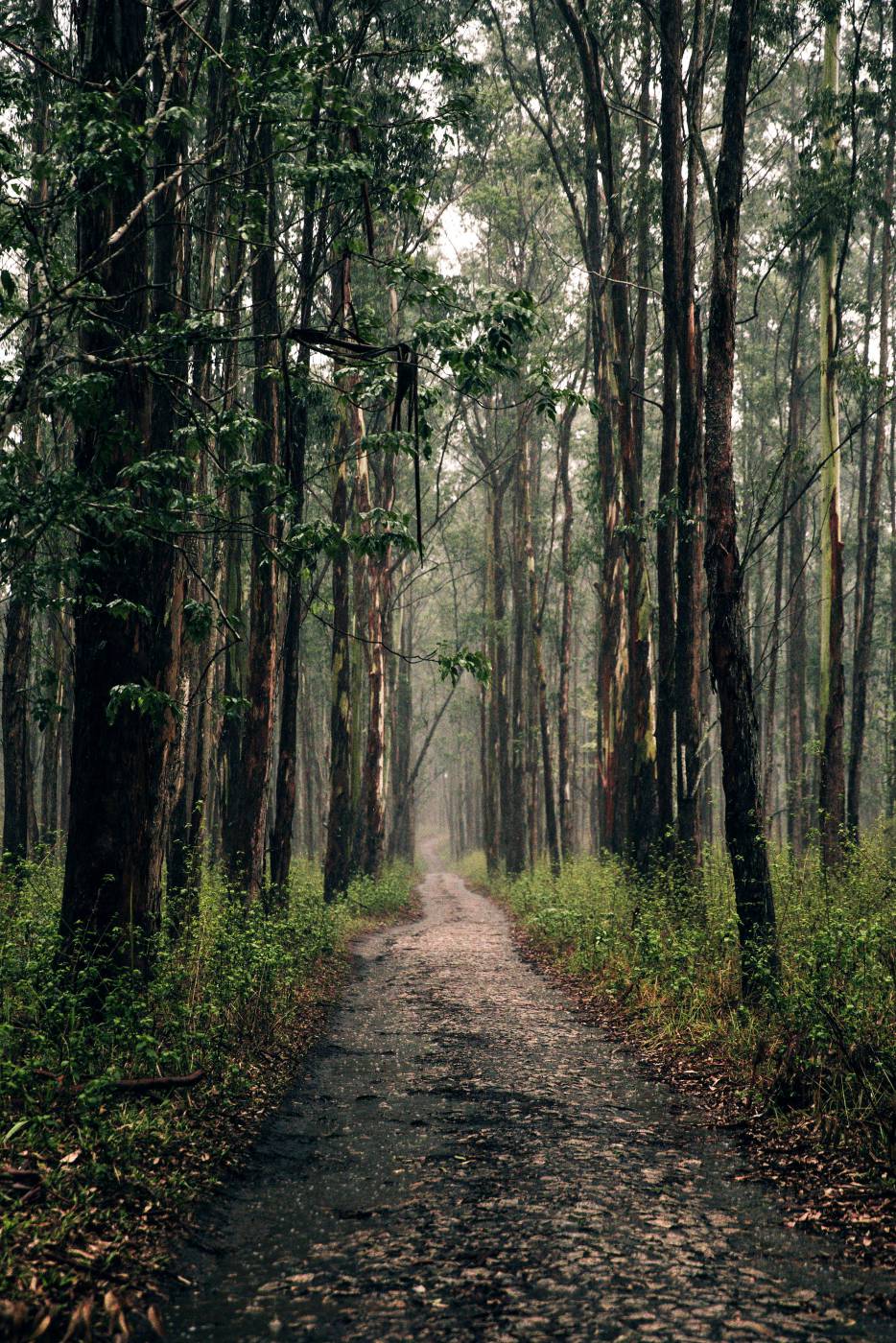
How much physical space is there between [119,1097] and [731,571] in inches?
219

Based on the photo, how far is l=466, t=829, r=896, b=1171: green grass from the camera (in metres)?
5.28

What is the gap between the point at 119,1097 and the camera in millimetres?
5059

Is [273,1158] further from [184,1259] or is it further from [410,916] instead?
[410,916]

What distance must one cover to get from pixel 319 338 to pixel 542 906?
1326 centimetres

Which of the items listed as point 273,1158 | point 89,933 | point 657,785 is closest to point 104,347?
point 89,933

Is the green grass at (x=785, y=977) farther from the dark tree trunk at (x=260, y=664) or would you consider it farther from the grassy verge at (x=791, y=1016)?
the dark tree trunk at (x=260, y=664)

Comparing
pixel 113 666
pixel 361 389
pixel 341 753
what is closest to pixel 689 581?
pixel 361 389

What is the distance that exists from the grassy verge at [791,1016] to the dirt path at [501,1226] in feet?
1.14

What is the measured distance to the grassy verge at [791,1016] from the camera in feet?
15.4

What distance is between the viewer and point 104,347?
260 inches

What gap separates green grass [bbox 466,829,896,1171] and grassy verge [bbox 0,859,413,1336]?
3.09 meters

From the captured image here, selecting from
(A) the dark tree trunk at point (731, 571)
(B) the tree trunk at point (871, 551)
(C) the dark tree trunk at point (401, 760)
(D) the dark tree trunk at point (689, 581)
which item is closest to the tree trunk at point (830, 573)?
(B) the tree trunk at point (871, 551)

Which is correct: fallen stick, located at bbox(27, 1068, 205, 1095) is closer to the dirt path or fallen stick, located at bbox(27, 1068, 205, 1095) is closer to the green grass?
the dirt path

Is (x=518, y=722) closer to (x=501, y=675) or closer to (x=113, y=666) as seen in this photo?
(x=501, y=675)
